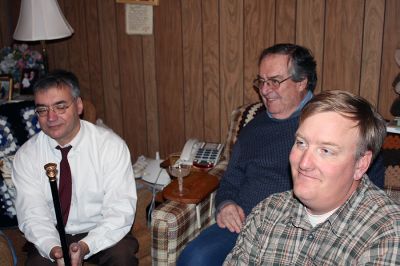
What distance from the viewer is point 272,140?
7.10 feet

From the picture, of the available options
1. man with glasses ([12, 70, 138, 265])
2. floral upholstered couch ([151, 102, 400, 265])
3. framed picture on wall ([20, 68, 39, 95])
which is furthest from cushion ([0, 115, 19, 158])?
floral upholstered couch ([151, 102, 400, 265])

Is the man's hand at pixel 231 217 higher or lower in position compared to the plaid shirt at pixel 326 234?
lower

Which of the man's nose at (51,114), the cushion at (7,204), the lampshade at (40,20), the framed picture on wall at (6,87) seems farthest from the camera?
the framed picture on wall at (6,87)

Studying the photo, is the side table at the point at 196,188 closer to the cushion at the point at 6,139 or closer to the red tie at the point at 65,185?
the red tie at the point at 65,185

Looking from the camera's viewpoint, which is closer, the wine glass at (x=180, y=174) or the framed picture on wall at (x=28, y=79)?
the wine glass at (x=180, y=174)

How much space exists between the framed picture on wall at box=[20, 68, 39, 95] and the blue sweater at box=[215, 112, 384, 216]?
5.31 ft

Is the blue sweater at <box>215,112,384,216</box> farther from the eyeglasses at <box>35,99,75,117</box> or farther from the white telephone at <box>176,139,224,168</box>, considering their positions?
the eyeglasses at <box>35,99,75,117</box>

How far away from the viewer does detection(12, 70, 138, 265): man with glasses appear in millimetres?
2049

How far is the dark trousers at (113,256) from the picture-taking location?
2043 millimetres

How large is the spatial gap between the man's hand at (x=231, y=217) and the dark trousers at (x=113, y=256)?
42 centimetres

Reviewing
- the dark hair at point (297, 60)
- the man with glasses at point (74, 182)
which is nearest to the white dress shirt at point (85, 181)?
the man with glasses at point (74, 182)

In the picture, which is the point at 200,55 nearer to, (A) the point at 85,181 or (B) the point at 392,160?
(A) the point at 85,181

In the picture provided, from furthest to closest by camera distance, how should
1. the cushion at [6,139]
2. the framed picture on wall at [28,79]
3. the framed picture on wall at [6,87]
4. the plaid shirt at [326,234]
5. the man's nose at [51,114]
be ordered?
the framed picture on wall at [28,79]
the framed picture on wall at [6,87]
the cushion at [6,139]
the man's nose at [51,114]
the plaid shirt at [326,234]

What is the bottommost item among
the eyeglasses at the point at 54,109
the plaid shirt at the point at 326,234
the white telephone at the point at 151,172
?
the white telephone at the point at 151,172
